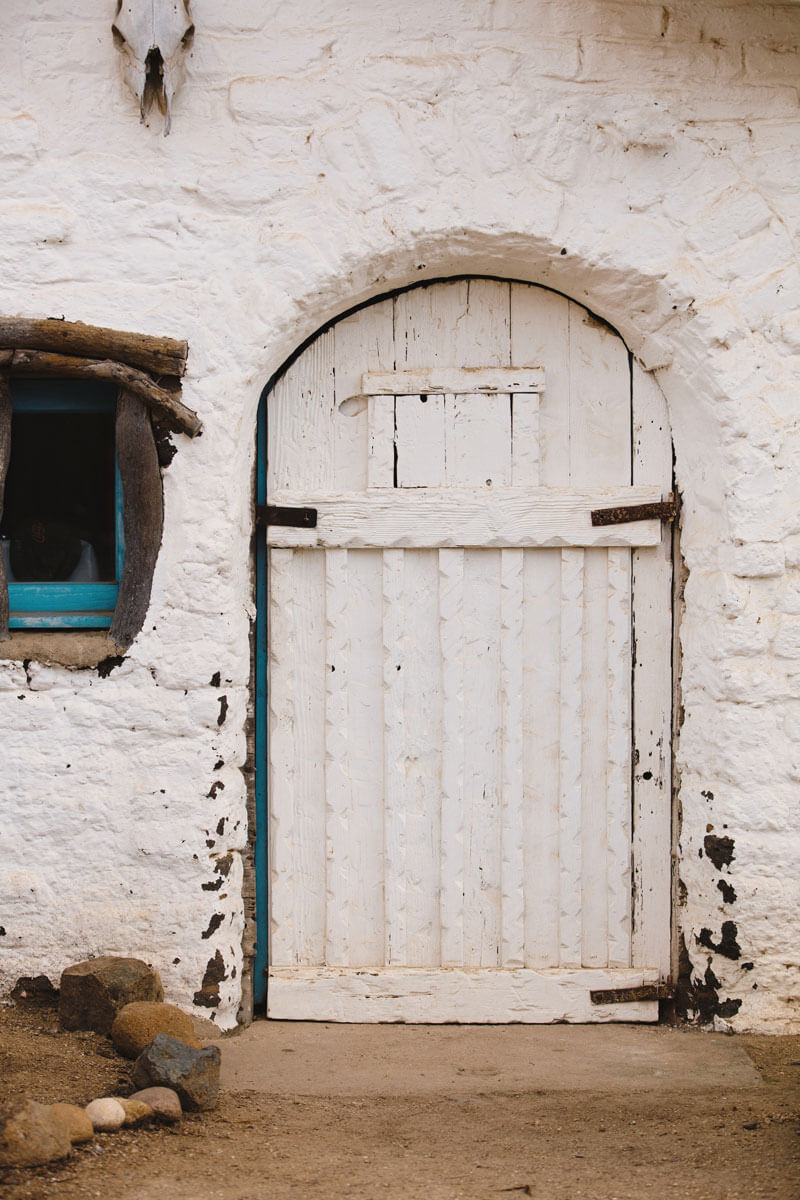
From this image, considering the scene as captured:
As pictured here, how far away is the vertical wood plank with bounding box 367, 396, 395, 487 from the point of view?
313cm

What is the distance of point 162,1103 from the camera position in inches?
94.8

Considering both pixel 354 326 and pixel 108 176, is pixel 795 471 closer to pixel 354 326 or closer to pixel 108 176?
pixel 354 326

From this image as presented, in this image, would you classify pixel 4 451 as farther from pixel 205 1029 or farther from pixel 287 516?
pixel 205 1029

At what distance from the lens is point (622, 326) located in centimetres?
313

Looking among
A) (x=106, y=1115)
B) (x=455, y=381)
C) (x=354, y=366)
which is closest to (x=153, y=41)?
(x=354, y=366)

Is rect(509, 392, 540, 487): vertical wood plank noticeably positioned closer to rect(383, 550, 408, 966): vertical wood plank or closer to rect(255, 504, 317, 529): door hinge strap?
rect(383, 550, 408, 966): vertical wood plank

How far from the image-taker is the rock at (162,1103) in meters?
2.40

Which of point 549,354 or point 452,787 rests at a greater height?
point 549,354

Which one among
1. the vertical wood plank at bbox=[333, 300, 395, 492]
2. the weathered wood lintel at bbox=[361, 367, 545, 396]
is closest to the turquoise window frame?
the vertical wood plank at bbox=[333, 300, 395, 492]

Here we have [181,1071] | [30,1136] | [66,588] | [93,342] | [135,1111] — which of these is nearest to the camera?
[30,1136]

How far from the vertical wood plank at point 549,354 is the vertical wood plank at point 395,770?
1.81ft

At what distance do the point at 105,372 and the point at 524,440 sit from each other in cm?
123

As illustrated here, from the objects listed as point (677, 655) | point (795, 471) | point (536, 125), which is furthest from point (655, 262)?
point (677, 655)

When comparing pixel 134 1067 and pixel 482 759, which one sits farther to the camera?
pixel 482 759
